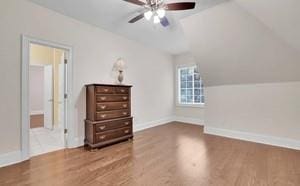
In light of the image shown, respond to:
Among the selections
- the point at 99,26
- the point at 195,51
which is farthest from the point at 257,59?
the point at 99,26

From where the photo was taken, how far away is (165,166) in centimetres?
248

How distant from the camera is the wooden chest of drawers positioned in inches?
128

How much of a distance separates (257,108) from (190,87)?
8.48 ft

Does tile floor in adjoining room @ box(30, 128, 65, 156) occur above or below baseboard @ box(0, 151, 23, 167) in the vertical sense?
below

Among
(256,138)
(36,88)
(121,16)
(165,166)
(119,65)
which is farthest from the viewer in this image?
(36,88)

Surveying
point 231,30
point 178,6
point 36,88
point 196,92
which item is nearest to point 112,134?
point 178,6

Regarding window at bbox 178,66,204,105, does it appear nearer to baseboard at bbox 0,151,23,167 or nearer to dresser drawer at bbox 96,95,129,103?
dresser drawer at bbox 96,95,129,103

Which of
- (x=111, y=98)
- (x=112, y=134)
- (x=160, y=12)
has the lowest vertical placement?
(x=112, y=134)

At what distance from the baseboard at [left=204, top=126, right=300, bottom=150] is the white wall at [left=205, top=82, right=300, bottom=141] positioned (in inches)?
2.9

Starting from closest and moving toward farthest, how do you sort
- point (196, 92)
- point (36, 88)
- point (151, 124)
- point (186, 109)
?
1. point (151, 124)
2. point (196, 92)
3. point (186, 109)
4. point (36, 88)

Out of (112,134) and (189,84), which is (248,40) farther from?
(112,134)

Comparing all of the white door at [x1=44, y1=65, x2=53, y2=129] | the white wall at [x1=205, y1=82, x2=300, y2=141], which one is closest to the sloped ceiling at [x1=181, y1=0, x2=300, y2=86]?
the white wall at [x1=205, y1=82, x2=300, y2=141]

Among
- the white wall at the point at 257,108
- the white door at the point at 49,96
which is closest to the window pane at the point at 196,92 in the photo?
the white wall at the point at 257,108

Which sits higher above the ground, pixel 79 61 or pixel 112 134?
pixel 79 61
